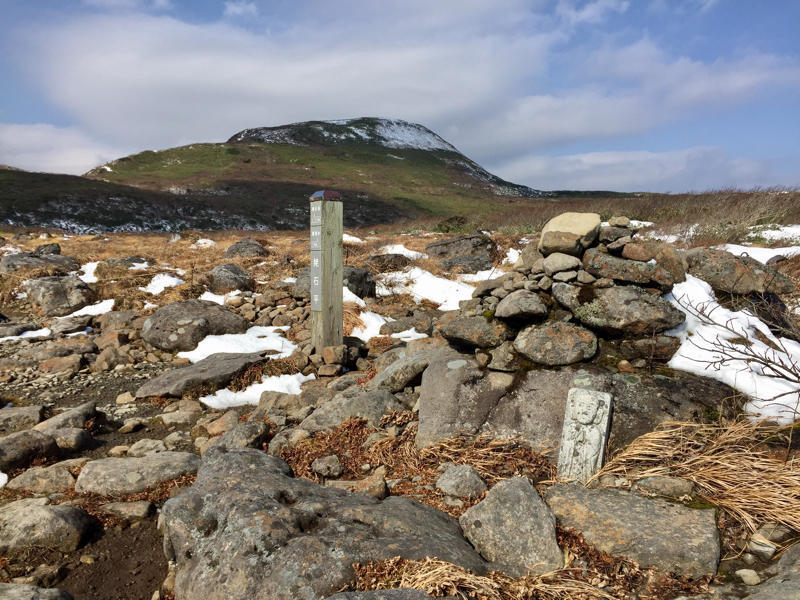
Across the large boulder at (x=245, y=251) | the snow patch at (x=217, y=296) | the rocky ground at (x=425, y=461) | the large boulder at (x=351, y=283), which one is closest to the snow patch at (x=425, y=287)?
the large boulder at (x=351, y=283)

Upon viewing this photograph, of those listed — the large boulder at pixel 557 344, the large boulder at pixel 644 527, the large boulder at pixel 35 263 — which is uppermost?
the large boulder at pixel 35 263

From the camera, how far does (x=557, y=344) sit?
4883 mm

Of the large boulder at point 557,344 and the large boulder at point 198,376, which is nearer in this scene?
the large boulder at point 557,344

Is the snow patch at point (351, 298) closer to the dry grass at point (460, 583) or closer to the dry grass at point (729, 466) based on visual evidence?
the dry grass at point (729, 466)

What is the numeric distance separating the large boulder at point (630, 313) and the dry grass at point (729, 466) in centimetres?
112

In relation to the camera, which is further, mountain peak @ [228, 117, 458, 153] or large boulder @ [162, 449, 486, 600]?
mountain peak @ [228, 117, 458, 153]

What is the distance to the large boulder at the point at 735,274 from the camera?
17.7 feet

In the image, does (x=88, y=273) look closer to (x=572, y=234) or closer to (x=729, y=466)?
(x=572, y=234)

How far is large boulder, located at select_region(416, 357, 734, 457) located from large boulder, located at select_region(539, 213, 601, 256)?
143 cm

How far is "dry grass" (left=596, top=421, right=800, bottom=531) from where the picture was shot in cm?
326

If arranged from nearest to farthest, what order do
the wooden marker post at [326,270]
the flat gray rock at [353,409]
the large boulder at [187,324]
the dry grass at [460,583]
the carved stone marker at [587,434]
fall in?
the dry grass at [460,583] → the carved stone marker at [587,434] → the flat gray rock at [353,409] → the wooden marker post at [326,270] → the large boulder at [187,324]

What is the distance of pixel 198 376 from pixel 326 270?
102 inches

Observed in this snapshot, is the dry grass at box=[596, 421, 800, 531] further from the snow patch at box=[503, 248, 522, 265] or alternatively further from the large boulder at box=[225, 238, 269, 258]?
the large boulder at box=[225, 238, 269, 258]

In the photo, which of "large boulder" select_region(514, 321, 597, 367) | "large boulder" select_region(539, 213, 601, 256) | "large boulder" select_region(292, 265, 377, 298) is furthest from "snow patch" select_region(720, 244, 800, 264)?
"large boulder" select_region(292, 265, 377, 298)
